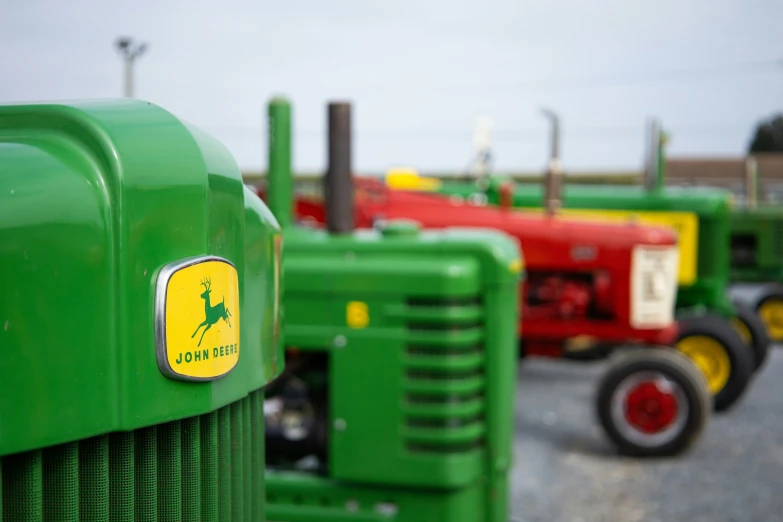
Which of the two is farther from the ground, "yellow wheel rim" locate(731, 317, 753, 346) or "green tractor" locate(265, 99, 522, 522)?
"green tractor" locate(265, 99, 522, 522)

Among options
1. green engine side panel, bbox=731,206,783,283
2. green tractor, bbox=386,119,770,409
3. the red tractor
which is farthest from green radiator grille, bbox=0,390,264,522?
green engine side panel, bbox=731,206,783,283

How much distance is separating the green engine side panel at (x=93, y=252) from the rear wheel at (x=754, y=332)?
662 cm

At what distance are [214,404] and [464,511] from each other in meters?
1.96

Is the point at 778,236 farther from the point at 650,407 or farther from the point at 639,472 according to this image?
the point at 639,472

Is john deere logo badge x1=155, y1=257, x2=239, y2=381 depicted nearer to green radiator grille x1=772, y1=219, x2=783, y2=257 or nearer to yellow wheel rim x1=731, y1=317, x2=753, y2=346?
yellow wheel rim x1=731, y1=317, x2=753, y2=346

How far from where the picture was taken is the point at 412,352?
10.0 ft

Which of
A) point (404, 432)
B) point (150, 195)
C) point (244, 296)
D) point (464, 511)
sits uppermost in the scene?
point (150, 195)

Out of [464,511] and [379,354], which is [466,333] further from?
[464,511]

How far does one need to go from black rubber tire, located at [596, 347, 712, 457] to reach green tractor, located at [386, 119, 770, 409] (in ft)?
4.52

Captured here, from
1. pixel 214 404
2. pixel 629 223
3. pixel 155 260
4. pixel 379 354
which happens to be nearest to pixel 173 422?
pixel 214 404

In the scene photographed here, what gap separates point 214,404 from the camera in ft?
3.88

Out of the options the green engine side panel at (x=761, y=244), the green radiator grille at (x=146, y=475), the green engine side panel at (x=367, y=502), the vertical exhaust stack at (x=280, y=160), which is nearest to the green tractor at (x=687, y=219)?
the green engine side panel at (x=761, y=244)

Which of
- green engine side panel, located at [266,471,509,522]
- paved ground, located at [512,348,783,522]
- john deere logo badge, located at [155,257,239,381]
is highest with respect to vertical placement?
john deere logo badge, located at [155,257,239,381]

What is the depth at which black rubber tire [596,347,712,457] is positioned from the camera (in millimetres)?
5102
